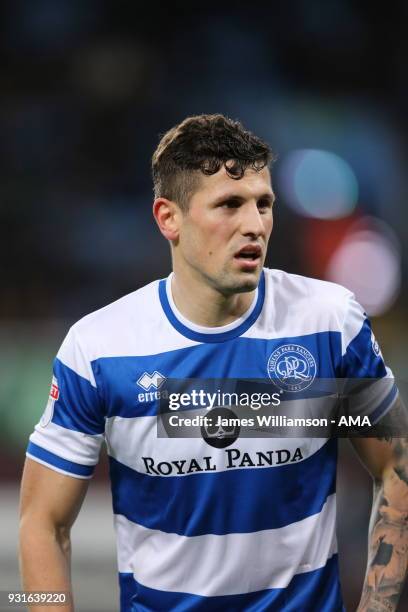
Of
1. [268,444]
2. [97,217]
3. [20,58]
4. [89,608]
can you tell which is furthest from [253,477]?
[20,58]

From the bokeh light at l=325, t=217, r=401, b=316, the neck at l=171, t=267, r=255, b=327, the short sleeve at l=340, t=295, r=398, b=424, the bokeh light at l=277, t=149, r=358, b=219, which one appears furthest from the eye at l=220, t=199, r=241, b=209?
the bokeh light at l=277, t=149, r=358, b=219

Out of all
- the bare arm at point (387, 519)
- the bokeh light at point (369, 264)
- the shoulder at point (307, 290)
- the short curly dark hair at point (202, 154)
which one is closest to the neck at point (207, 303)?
the shoulder at point (307, 290)

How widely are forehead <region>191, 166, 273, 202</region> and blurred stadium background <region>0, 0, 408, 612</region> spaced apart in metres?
5.09

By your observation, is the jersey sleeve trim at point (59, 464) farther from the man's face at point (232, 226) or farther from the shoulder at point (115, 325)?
Answer: the man's face at point (232, 226)

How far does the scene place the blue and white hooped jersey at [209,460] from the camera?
2633mm

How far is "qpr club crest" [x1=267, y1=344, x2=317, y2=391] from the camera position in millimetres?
2721

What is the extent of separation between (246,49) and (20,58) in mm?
2373

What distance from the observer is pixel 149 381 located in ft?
8.89

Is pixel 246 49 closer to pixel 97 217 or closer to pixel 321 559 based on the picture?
pixel 97 217

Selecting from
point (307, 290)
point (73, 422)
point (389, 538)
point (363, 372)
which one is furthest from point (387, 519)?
point (73, 422)

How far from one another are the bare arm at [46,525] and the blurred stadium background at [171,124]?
17.0ft

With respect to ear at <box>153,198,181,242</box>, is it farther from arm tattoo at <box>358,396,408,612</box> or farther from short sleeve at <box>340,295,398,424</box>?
arm tattoo at <box>358,396,408,612</box>

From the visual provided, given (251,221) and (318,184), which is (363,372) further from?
(318,184)

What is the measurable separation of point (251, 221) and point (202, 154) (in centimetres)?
25
